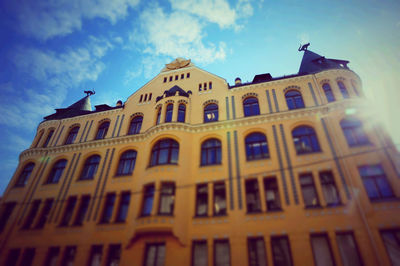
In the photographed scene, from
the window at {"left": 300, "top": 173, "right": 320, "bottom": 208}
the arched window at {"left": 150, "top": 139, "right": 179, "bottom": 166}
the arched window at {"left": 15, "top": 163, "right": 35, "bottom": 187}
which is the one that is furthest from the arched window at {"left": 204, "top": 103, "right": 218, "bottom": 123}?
the arched window at {"left": 15, "top": 163, "right": 35, "bottom": 187}

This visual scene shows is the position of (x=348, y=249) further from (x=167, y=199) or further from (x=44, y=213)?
(x=44, y=213)

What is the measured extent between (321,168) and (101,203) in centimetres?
1712

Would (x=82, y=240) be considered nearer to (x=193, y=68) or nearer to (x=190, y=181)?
(x=190, y=181)

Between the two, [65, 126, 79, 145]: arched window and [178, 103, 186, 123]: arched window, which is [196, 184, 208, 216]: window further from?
[65, 126, 79, 145]: arched window

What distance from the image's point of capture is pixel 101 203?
17.7 meters

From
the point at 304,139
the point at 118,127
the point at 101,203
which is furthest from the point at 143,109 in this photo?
the point at 304,139

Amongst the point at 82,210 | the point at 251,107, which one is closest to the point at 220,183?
the point at 251,107

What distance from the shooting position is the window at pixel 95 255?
15.6 meters

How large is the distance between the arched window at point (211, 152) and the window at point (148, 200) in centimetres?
464

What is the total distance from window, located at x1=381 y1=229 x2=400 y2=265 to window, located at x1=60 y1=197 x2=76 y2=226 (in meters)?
22.1

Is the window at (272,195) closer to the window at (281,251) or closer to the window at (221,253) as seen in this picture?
the window at (281,251)

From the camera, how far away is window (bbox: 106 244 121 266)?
1529 centimetres

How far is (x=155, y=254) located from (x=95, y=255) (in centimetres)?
492

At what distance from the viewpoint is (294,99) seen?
19234mm
